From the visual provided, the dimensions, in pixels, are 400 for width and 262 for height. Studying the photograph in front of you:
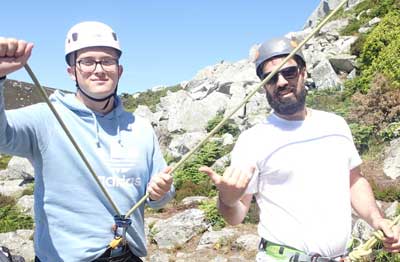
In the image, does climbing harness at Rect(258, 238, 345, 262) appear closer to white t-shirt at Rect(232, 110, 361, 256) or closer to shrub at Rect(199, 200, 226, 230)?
white t-shirt at Rect(232, 110, 361, 256)

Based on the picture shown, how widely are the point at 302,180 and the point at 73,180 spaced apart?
136 centimetres

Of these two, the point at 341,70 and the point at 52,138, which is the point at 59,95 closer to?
the point at 52,138

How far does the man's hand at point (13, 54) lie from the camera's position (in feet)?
6.86

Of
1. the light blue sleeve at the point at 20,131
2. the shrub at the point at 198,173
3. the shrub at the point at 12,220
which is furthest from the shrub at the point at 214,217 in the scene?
the light blue sleeve at the point at 20,131

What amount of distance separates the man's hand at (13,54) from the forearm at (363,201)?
7.16 feet

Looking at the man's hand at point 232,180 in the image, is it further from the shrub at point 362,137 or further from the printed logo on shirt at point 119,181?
the shrub at point 362,137

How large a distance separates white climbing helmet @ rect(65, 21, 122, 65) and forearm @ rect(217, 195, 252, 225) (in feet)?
3.78

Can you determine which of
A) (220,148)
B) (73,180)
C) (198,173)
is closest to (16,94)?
(198,173)

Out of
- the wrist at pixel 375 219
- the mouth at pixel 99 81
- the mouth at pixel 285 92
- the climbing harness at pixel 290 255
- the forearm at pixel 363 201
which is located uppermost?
the mouth at pixel 285 92

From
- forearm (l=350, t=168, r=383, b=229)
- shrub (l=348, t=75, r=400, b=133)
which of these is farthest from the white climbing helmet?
shrub (l=348, t=75, r=400, b=133)

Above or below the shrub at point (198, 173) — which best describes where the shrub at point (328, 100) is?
above

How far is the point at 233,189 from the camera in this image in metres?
2.50

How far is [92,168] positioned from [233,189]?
2.72 feet

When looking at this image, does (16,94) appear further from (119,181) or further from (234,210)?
(234,210)
